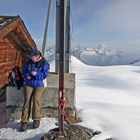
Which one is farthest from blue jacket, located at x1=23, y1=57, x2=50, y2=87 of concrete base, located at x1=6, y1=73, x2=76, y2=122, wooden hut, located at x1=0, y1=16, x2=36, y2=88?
wooden hut, located at x1=0, y1=16, x2=36, y2=88

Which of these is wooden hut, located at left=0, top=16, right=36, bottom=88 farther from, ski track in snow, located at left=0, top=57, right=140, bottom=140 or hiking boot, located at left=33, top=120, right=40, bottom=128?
hiking boot, located at left=33, top=120, right=40, bottom=128

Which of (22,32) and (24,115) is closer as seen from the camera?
(24,115)

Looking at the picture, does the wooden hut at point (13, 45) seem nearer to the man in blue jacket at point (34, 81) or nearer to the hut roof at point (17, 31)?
the hut roof at point (17, 31)

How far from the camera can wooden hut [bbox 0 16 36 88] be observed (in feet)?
34.7

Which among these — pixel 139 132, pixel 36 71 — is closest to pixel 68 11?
pixel 36 71

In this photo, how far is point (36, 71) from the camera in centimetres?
661

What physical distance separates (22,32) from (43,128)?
5.35 metres

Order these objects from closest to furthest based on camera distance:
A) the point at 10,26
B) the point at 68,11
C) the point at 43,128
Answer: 1. the point at 43,128
2. the point at 68,11
3. the point at 10,26

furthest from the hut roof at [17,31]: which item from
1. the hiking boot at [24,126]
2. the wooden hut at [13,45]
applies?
the hiking boot at [24,126]

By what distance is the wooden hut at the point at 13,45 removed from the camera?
416 inches

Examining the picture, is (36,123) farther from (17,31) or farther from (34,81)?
(17,31)

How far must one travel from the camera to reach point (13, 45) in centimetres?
1207

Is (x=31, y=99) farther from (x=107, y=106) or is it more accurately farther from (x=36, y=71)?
(x=107, y=106)

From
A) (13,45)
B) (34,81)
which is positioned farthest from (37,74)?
(13,45)
